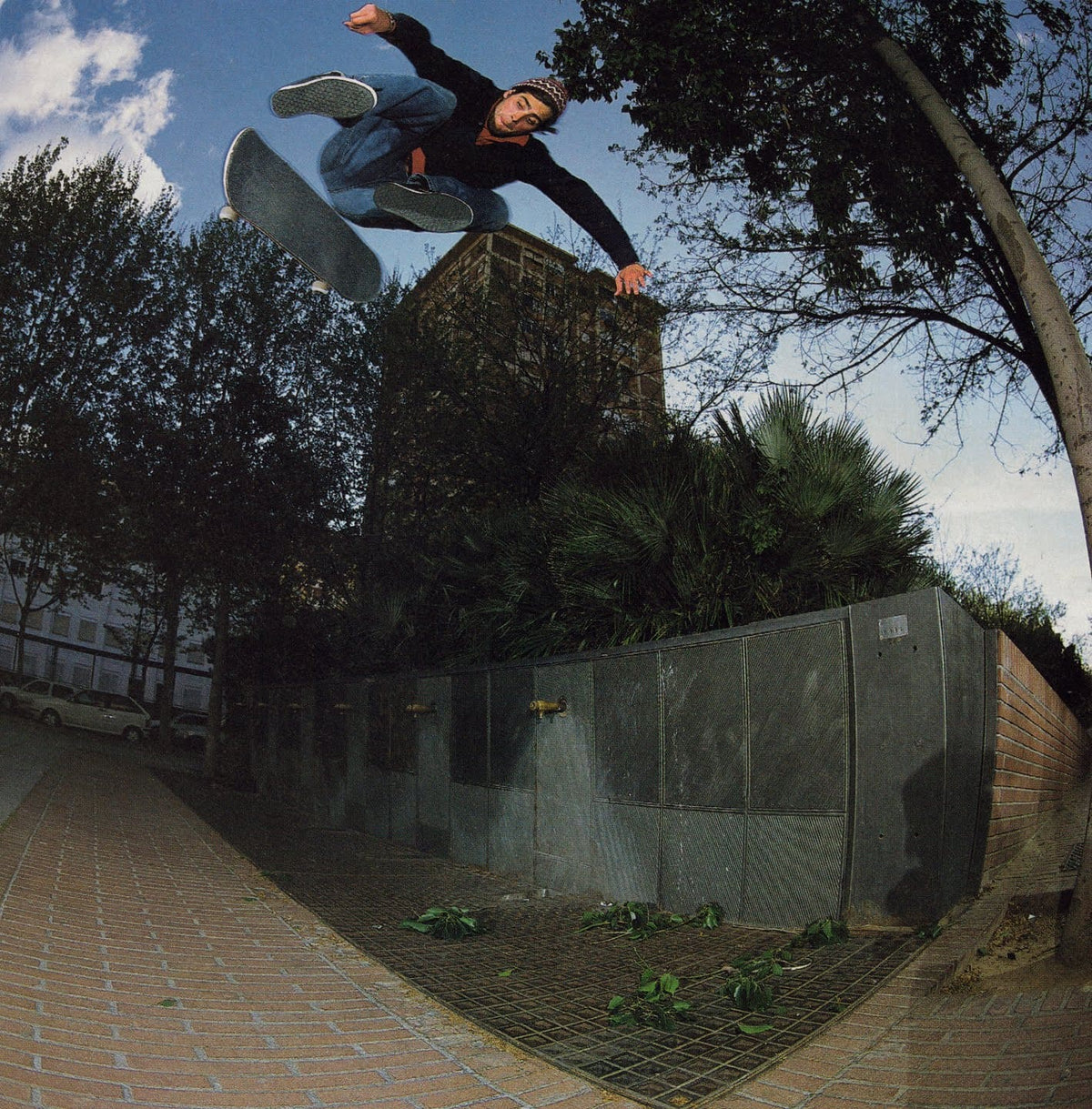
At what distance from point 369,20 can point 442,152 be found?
2.73 feet

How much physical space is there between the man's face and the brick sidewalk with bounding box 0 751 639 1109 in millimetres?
5034

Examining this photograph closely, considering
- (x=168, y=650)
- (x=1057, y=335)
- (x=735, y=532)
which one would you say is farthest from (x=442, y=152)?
(x=168, y=650)

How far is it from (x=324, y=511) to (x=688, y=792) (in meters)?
11.5

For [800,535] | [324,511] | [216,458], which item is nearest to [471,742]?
[800,535]

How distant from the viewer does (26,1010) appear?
2.97 meters

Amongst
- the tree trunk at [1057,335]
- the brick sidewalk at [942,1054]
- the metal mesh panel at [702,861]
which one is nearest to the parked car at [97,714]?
the metal mesh panel at [702,861]

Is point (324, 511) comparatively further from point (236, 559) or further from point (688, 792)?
point (688, 792)

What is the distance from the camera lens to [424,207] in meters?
5.07

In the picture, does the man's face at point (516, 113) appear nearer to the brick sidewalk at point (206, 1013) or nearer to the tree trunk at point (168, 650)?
the brick sidewalk at point (206, 1013)

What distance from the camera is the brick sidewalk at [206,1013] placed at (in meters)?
2.61

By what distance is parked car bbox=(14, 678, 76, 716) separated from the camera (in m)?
26.5

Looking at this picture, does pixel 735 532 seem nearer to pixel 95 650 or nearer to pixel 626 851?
pixel 626 851

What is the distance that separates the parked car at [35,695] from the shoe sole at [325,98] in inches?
1114

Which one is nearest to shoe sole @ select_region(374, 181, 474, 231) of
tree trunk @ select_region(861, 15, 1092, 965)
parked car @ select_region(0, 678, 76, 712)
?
tree trunk @ select_region(861, 15, 1092, 965)
